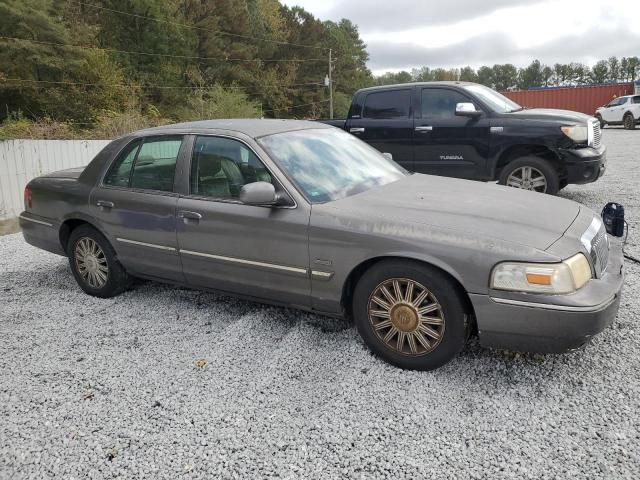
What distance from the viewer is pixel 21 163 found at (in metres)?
9.89

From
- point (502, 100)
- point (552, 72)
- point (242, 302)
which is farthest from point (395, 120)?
point (552, 72)

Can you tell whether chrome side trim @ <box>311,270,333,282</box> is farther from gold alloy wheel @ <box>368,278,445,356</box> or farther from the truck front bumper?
the truck front bumper

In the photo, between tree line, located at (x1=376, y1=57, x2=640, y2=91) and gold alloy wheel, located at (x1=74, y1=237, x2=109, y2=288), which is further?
tree line, located at (x1=376, y1=57, x2=640, y2=91)

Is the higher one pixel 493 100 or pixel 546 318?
pixel 493 100

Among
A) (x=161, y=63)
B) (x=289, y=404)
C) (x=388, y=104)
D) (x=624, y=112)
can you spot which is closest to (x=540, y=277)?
(x=289, y=404)

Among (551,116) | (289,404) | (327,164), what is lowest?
(289,404)

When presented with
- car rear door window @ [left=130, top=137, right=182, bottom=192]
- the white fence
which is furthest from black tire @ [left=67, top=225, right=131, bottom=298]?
the white fence

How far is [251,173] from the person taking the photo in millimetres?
3635

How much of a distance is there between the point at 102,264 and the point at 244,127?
1.81 metres

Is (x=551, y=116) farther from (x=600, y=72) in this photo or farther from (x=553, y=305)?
(x=600, y=72)

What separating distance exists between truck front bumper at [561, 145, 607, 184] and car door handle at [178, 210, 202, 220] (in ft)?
17.4

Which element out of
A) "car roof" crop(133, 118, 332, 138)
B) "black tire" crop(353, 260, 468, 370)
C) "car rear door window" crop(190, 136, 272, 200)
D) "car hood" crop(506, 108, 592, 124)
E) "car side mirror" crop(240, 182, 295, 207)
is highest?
"car hood" crop(506, 108, 592, 124)

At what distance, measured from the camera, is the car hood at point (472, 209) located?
292 centimetres

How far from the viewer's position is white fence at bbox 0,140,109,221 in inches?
378
